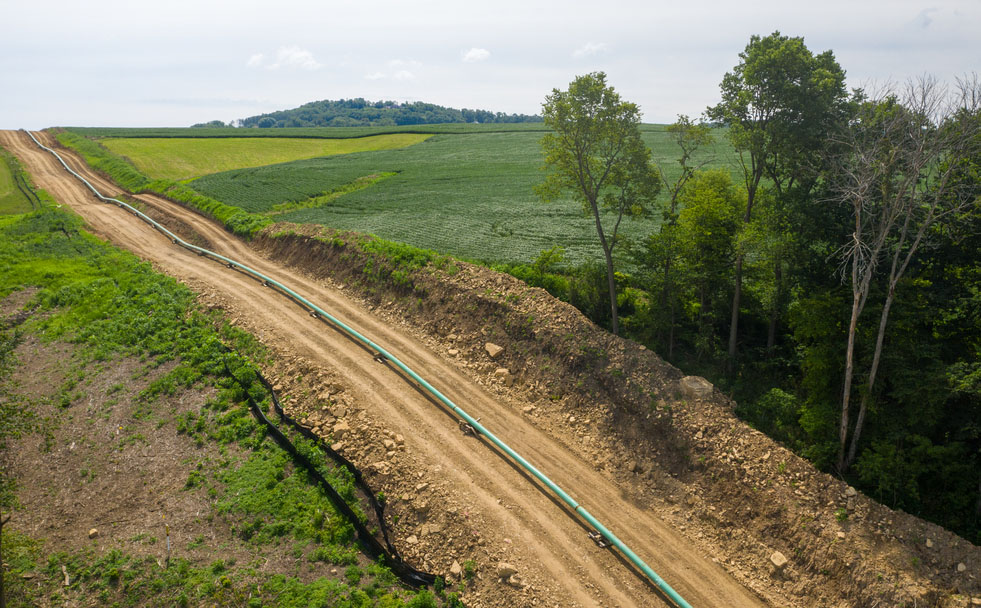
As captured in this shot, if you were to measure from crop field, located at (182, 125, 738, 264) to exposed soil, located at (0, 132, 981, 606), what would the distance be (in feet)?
43.3

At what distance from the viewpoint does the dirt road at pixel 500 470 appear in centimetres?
1716

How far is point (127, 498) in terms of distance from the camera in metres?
20.7

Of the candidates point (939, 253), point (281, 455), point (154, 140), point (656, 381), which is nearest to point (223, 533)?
point (281, 455)

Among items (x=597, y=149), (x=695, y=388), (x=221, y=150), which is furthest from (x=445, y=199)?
(x=221, y=150)

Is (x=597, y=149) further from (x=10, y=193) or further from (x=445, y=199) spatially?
(x=10, y=193)

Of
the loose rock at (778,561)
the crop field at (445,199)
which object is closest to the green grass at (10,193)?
the crop field at (445,199)

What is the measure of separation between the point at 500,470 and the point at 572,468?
10.6ft

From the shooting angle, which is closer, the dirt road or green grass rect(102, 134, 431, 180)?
the dirt road

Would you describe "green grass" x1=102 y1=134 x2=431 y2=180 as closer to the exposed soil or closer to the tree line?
the exposed soil

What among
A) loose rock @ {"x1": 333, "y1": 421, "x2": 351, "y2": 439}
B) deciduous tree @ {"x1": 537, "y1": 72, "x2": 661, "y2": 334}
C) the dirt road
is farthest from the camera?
deciduous tree @ {"x1": 537, "y1": 72, "x2": 661, "y2": 334}

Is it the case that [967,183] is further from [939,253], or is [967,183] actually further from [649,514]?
[649,514]

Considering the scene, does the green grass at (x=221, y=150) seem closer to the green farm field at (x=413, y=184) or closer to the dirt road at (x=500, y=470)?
the green farm field at (x=413, y=184)

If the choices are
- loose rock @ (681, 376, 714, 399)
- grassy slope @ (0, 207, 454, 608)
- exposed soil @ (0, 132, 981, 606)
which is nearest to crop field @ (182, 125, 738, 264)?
loose rock @ (681, 376, 714, 399)

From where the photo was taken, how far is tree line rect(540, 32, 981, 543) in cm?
1828
